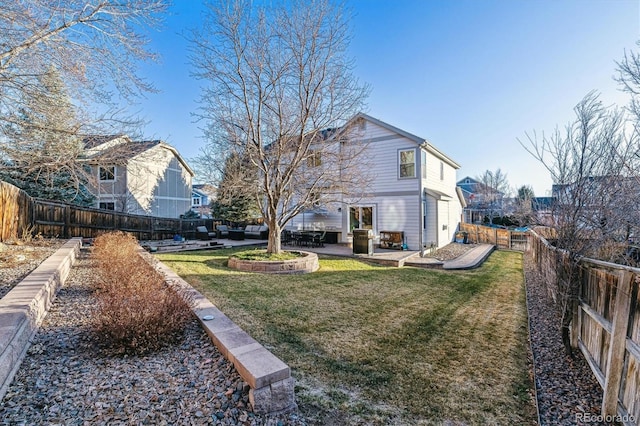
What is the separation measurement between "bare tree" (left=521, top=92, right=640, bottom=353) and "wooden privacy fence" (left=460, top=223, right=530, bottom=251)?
15915 millimetres

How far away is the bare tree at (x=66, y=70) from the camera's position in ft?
19.0

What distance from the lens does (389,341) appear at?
4.51 meters

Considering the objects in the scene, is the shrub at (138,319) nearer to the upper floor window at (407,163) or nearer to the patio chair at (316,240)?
the patio chair at (316,240)

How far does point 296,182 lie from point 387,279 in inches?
176

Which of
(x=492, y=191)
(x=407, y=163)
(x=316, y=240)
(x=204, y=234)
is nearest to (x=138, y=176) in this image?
(x=316, y=240)

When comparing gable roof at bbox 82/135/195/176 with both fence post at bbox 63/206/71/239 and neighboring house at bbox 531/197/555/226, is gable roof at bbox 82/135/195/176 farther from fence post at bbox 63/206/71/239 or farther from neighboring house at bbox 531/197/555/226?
neighboring house at bbox 531/197/555/226

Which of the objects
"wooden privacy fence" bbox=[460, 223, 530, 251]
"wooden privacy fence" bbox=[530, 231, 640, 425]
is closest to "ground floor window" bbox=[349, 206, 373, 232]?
"wooden privacy fence" bbox=[460, 223, 530, 251]

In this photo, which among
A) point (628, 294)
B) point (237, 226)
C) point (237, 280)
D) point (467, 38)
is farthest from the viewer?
point (237, 226)

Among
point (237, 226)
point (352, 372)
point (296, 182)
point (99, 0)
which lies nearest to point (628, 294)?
point (352, 372)

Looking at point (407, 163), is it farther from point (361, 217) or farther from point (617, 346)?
point (617, 346)

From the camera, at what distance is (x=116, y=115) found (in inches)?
271

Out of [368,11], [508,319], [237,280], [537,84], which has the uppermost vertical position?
[368,11]

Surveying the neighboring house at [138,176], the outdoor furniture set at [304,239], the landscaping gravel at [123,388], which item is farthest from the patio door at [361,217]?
the landscaping gravel at [123,388]

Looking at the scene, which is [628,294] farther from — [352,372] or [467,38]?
[467,38]
